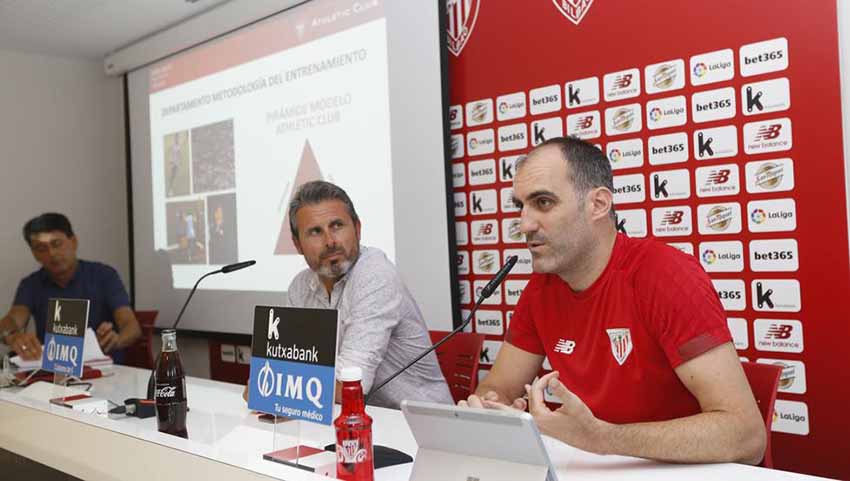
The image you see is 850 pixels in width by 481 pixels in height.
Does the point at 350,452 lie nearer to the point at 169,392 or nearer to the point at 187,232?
the point at 169,392

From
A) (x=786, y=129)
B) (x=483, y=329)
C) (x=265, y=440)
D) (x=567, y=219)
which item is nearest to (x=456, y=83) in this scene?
(x=483, y=329)

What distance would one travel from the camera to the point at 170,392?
159 centimetres

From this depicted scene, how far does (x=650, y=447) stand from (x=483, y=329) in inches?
70.3

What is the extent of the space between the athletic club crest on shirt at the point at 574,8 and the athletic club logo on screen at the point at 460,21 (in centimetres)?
38

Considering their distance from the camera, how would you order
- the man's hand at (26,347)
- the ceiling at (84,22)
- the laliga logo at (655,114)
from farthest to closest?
the ceiling at (84,22) < the man's hand at (26,347) < the laliga logo at (655,114)

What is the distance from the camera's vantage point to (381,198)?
317 cm

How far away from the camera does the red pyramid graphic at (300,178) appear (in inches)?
137

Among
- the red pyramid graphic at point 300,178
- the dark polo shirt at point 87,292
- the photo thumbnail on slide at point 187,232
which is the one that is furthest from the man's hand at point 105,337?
the photo thumbnail on slide at point 187,232

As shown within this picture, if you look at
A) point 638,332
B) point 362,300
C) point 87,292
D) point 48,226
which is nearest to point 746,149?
point 638,332

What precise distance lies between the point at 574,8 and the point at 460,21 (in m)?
0.52

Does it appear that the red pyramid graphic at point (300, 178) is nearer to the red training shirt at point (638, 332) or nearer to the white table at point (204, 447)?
the white table at point (204, 447)

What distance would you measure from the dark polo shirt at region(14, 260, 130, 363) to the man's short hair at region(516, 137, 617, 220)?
2.66 m

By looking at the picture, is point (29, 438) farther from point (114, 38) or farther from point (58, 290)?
point (114, 38)

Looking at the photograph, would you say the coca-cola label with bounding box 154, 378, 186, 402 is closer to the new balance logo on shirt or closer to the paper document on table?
the new balance logo on shirt
